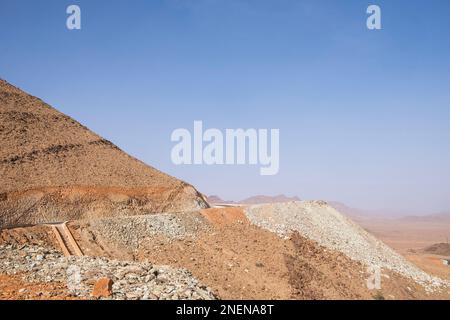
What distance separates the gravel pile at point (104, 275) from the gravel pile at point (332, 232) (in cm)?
1107

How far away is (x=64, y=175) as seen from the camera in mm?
32750

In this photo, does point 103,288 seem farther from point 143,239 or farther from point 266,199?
point 266,199

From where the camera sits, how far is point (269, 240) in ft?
87.4

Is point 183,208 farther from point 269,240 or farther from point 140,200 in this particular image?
point 269,240

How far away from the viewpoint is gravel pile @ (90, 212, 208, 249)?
24578 mm

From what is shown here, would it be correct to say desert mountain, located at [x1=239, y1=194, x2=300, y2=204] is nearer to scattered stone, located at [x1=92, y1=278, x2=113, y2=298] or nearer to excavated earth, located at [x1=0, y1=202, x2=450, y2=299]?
excavated earth, located at [x1=0, y1=202, x2=450, y2=299]

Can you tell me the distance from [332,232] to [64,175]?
2193 centimetres

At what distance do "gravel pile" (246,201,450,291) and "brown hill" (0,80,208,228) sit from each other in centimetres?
892

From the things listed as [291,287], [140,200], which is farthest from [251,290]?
[140,200]

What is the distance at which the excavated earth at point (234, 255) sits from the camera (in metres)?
20.5

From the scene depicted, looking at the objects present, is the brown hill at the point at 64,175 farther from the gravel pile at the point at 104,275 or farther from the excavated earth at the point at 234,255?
the gravel pile at the point at 104,275

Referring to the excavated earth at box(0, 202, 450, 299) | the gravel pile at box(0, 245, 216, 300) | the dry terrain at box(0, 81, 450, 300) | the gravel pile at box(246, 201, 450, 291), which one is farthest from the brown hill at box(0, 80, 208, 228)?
the gravel pile at box(0, 245, 216, 300)

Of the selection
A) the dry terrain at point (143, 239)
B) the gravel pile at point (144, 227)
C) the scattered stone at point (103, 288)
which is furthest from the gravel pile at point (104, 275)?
the gravel pile at point (144, 227)
